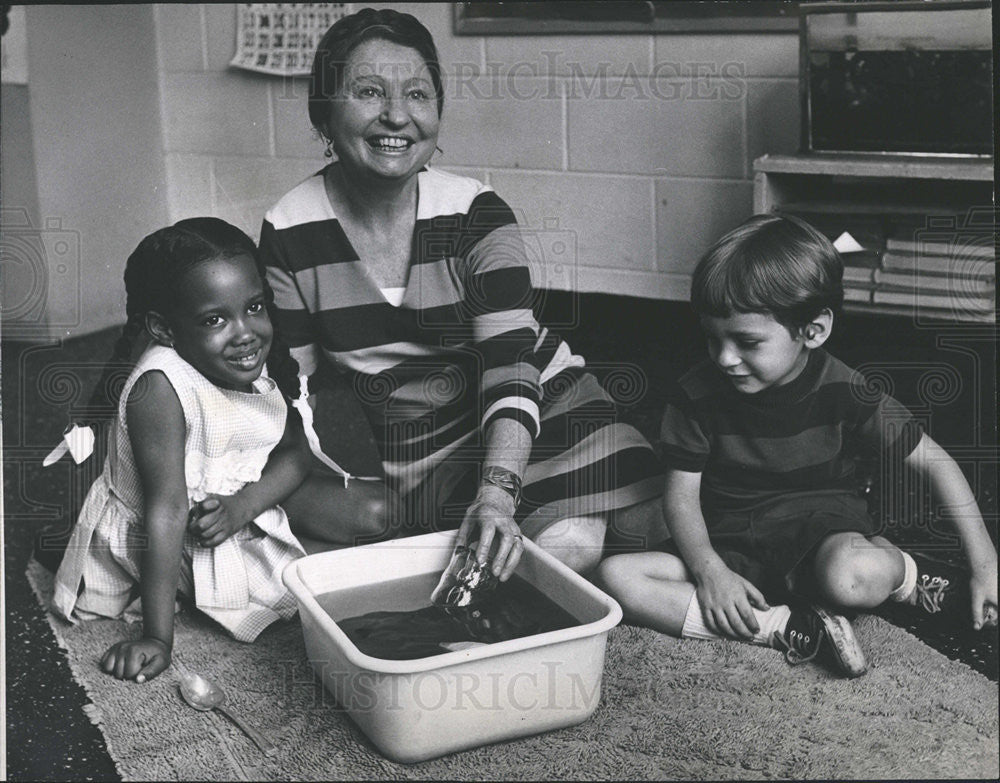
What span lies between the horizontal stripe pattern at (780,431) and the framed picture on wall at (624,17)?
806 millimetres

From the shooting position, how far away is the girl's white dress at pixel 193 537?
1.18 metres

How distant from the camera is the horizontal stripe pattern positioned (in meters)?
1.19

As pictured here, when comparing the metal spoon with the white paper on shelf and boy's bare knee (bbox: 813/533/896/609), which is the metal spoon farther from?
the white paper on shelf

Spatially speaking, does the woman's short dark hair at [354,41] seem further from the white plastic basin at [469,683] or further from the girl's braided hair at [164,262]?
the white plastic basin at [469,683]

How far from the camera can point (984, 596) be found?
113 centimetres

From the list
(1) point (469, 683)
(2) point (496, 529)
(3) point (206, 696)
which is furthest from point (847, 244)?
(3) point (206, 696)

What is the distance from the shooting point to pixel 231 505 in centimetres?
122

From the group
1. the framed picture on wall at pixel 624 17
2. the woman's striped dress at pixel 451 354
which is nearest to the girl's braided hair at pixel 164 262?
the woman's striped dress at pixel 451 354

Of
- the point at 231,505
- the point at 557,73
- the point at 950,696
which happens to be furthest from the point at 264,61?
the point at 950,696

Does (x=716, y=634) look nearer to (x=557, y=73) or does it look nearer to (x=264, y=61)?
(x=557, y=73)

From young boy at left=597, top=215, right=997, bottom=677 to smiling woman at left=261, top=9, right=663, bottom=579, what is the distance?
0.10 meters

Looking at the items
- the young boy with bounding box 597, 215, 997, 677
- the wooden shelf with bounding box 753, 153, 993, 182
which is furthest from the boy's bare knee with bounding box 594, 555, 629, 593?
the wooden shelf with bounding box 753, 153, 993, 182

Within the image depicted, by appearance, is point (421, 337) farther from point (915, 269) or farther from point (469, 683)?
point (915, 269)

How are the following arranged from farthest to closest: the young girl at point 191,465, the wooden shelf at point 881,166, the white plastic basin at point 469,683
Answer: the wooden shelf at point 881,166
the young girl at point 191,465
the white plastic basin at point 469,683
